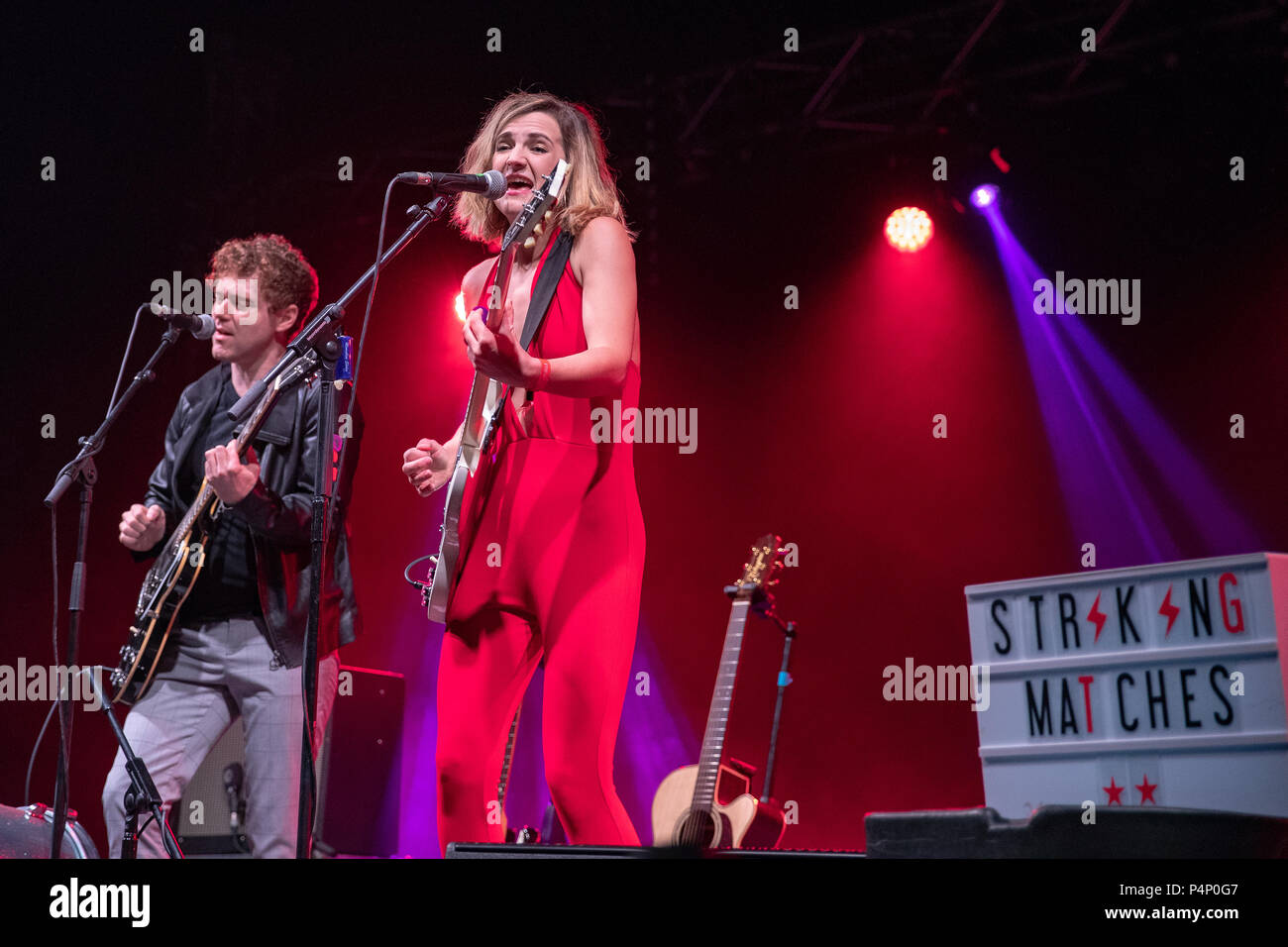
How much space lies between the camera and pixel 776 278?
707 centimetres

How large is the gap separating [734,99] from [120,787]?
4.91 metres

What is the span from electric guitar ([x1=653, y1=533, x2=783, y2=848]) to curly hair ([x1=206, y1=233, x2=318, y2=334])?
5.88 ft

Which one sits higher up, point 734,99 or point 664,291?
point 734,99

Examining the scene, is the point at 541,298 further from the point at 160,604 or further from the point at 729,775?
the point at 729,775

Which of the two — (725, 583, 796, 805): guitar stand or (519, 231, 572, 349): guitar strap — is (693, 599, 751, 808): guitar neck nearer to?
(725, 583, 796, 805): guitar stand

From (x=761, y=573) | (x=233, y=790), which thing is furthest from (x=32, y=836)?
(x=761, y=573)

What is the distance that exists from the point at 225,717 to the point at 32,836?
0.65 m

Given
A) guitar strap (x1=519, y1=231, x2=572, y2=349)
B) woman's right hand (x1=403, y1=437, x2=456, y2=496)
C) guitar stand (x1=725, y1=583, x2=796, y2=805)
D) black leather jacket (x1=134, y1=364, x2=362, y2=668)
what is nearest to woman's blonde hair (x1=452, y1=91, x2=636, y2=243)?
guitar strap (x1=519, y1=231, x2=572, y2=349)

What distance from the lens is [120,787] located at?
299 centimetres

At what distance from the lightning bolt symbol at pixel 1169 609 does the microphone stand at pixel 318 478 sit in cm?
199

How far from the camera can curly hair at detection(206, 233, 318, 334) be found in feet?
11.5

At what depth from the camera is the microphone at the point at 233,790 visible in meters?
4.32
